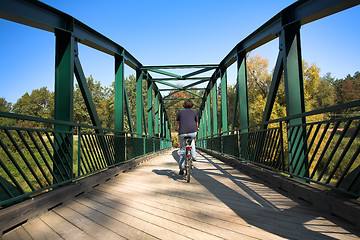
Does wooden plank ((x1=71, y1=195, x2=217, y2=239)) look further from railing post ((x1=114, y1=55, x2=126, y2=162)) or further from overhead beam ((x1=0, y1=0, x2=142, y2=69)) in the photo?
railing post ((x1=114, y1=55, x2=126, y2=162))

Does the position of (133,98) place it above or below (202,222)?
above

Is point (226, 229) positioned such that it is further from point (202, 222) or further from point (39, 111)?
point (39, 111)

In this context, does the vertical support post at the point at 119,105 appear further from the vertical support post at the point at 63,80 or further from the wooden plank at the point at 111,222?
the wooden plank at the point at 111,222

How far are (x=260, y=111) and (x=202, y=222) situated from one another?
20534 millimetres

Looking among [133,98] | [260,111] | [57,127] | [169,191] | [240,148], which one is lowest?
[169,191]

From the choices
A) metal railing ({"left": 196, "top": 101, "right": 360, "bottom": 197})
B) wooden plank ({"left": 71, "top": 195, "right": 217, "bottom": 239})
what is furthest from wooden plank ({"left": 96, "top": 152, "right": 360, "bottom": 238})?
wooden plank ({"left": 71, "top": 195, "right": 217, "bottom": 239})

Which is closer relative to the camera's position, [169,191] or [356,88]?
[169,191]

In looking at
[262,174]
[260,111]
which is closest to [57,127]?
[262,174]

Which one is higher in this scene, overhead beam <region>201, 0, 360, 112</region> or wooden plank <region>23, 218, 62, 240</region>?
overhead beam <region>201, 0, 360, 112</region>

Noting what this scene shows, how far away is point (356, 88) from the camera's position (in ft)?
136

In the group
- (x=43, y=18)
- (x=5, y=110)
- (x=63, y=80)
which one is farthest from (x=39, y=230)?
(x=5, y=110)

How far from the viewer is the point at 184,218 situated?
2.18m

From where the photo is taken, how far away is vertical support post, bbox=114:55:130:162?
547cm

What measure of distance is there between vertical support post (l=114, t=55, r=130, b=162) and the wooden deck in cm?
213
